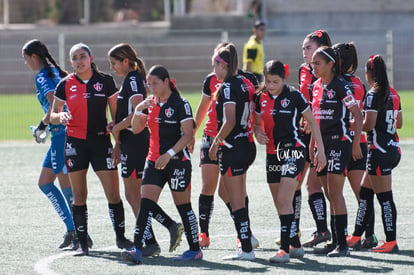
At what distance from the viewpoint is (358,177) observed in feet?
28.5

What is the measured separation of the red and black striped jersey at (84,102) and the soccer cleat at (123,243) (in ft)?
3.39

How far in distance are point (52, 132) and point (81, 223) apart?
1093 mm

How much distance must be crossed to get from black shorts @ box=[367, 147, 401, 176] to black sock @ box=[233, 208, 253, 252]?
1345 millimetres

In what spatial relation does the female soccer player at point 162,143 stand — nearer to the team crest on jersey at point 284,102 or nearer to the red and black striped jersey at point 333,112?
the team crest on jersey at point 284,102

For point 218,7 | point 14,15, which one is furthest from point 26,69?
point 218,7

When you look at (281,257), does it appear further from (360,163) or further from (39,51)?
(39,51)

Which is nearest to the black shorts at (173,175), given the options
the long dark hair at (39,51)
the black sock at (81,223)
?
the black sock at (81,223)

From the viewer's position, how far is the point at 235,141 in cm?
795

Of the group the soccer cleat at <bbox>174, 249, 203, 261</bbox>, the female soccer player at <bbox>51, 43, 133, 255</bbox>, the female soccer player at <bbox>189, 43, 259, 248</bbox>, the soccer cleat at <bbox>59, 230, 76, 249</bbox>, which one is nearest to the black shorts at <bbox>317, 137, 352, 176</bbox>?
the female soccer player at <bbox>189, 43, 259, 248</bbox>

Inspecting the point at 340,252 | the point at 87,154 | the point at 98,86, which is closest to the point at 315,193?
the point at 340,252

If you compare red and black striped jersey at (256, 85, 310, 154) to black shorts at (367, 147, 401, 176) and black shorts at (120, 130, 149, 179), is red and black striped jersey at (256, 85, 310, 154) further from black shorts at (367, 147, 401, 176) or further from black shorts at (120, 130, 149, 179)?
black shorts at (120, 130, 149, 179)

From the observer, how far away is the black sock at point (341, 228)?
8.11 metres

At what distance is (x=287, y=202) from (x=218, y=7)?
1328 inches

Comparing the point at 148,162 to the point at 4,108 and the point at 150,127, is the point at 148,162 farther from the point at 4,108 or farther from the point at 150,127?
the point at 4,108
